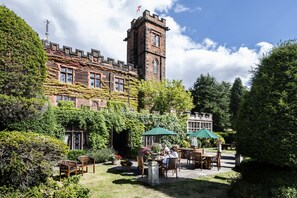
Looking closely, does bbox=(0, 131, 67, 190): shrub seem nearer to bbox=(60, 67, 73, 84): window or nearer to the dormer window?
bbox=(60, 67, 73, 84): window

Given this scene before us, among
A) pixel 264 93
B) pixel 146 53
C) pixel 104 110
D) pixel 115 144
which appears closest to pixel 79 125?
pixel 104 110

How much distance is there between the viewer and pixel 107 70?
77.2 feet

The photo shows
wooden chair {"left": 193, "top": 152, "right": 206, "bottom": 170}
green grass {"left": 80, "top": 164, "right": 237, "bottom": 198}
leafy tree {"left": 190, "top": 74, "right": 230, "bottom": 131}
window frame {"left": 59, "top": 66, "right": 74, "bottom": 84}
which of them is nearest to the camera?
green grass {"left": 80, "top": 164, "right": 237, "bottom": 198}

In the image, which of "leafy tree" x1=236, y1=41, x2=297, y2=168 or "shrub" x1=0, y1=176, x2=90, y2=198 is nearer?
"shrub" x1=0, y1=176, x2=90, y2=198

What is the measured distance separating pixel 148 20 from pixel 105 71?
9.27m

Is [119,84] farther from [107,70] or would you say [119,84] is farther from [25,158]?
[25,158]

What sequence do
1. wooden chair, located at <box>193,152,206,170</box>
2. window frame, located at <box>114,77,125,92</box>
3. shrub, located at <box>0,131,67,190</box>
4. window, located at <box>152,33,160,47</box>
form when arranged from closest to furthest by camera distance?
shrub, located at <box>0,131,67,190</box> → wooden chair, located at <box>193,152,206,170</box> → window frame, located at <box>114,77,125,92</box> → window, located at <box>152,33,160,47</box>

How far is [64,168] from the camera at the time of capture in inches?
382

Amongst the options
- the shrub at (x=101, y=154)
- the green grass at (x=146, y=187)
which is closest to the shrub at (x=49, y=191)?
the green grass at (x=146, y=187)

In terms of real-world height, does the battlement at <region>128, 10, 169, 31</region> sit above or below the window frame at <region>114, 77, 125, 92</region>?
above

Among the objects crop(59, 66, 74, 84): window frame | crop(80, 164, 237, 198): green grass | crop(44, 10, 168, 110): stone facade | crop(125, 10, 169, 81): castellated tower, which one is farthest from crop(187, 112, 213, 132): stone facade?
crop(80, 164, 237, 198): green grass

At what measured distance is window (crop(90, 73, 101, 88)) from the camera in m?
22.5

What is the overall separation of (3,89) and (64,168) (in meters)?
5.40

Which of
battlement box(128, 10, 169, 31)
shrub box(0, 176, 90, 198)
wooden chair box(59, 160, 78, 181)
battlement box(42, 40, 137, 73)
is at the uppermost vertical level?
battlement box(128, 10, 169, 31)
